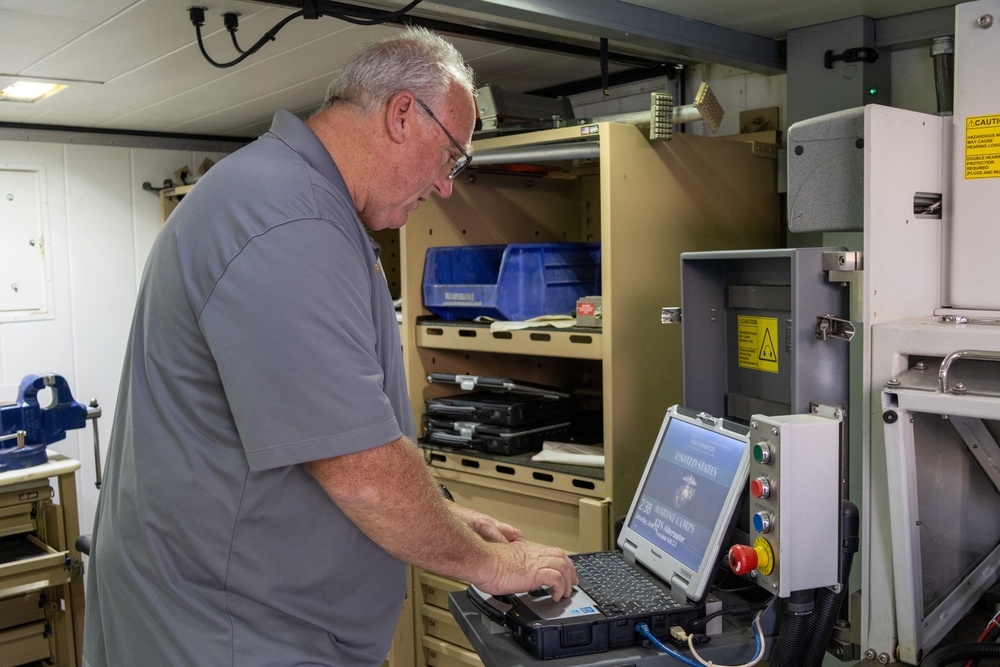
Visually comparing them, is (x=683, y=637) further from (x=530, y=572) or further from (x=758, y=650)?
(x=530, y=572)

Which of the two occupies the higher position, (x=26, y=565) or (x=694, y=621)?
(x=694, y=621)

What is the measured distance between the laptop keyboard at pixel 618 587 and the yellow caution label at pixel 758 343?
0.46 meters

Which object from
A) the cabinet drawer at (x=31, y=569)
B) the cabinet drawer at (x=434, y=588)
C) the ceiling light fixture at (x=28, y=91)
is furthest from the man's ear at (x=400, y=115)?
the cabinet drawer at (x=31, y=569)

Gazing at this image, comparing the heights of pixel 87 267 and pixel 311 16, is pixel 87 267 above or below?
below

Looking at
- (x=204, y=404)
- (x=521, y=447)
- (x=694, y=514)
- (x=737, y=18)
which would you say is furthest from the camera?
(x=521, y=447)

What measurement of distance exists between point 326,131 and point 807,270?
81 cm

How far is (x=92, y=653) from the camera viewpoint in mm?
1215

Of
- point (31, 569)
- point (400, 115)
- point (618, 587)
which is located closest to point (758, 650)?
point (618, 587)

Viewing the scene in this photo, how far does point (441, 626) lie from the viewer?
2.41 m

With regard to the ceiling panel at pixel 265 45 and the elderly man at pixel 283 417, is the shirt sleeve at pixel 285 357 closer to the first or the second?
the elderly man at pixel 283 417

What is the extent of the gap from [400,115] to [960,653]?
111cm

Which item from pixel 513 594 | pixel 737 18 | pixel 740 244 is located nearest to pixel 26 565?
pixel 513 594

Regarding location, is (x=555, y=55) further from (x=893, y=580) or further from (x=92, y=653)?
(x=92, y=653)

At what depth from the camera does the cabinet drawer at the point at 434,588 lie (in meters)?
2.34
